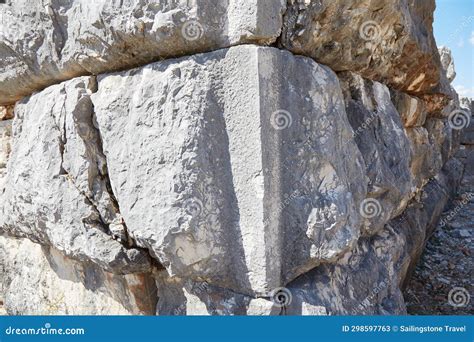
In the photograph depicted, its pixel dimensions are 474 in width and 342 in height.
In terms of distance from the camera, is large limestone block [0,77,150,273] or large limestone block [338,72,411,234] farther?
large limestone block [338,72,411,234]

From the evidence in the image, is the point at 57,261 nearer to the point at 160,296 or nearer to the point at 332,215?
the point at 160,296

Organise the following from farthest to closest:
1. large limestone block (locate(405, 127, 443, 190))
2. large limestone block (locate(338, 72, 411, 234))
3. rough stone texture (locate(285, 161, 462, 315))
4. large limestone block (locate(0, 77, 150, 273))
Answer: large limestone block (locate(405, 127, 443, 190)) < large limestone block (locate(338, 72, 411, 234)) < large limestone block (locate(0, 77, 150, 273)) < rough stone texture (locate(285, 161, 462, 315))

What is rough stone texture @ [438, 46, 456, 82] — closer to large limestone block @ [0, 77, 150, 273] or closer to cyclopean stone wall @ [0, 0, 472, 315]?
cyclopean stone wall @ [0, 0, 472, 315]

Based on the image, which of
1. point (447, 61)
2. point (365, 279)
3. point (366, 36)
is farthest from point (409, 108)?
point (447, 61)

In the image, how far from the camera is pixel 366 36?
7.65 ft

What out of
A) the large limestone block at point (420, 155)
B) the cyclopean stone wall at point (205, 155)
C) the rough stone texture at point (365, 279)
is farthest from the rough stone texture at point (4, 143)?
the large limestone block at point (420, 155)

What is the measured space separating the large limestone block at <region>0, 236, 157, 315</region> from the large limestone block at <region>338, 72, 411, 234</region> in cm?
121

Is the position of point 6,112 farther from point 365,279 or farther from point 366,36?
point 365,279

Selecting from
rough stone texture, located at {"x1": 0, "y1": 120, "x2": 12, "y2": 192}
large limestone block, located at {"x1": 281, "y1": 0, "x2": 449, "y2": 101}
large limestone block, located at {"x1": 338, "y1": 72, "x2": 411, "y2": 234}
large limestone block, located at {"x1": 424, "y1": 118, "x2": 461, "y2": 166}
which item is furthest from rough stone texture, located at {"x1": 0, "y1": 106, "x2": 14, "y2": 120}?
large limestone block, located at {"x1": 424, "y1": 118, "x2": 461, "y2": 166}

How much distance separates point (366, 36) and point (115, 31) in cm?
124

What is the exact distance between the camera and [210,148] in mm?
1887

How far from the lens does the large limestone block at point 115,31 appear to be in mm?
1900

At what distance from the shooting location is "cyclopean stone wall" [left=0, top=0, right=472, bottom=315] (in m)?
1.86

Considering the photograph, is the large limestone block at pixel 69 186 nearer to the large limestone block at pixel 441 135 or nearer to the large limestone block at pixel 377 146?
the large limestone block at pixel 377 146
